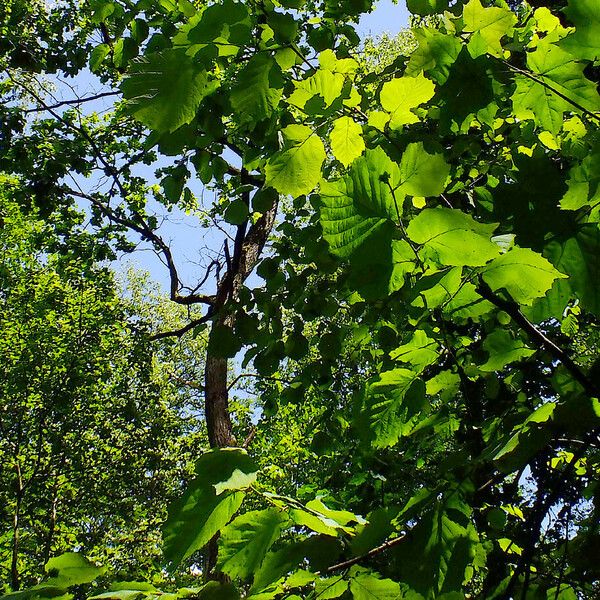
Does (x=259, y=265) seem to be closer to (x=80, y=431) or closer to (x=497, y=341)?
(x=497, y=341)

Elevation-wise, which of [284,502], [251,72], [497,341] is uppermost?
[251,72]

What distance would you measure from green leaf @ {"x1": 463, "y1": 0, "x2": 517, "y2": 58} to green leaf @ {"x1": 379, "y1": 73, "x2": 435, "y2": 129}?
9.4 inches

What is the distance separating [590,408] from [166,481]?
18.6 m

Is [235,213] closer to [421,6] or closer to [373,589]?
[421,6]

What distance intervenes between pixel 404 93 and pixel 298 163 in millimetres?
219

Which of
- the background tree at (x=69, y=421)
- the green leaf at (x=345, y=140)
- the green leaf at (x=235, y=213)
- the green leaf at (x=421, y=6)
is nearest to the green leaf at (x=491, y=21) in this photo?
the green leaf at (x=421, y=6)

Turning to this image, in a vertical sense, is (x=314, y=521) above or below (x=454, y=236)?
below

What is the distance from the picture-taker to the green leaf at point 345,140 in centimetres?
100

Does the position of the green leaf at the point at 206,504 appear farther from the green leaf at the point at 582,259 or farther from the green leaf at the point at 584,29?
the green leaf at the point at 584,29

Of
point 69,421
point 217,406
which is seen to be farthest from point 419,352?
point 69,421

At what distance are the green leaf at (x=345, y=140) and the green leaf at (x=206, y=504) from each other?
57cm

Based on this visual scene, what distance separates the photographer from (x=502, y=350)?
1.17 meters

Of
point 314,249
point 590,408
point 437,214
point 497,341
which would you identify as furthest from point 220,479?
point 314,249

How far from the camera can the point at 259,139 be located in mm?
1850
